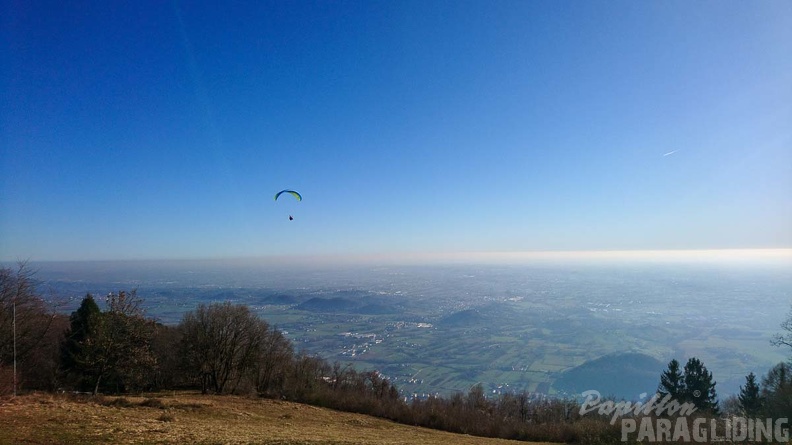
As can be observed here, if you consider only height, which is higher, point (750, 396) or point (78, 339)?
point (78, 339)

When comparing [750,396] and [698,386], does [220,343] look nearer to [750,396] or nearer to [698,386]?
[698,386]

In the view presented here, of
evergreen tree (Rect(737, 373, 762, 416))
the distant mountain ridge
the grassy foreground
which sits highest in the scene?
the grassy foreground

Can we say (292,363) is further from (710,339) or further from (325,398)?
(710,339)

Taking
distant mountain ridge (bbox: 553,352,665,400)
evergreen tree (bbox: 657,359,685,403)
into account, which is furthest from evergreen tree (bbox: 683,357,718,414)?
distant mountain ridge (bbox: 553,352,665,400)

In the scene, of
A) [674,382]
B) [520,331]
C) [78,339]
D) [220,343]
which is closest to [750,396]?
[674,382]

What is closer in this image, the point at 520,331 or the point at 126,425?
the point at 126,425

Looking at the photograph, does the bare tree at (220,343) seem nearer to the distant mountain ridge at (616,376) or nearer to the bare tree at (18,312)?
the bare tree at (18,312)

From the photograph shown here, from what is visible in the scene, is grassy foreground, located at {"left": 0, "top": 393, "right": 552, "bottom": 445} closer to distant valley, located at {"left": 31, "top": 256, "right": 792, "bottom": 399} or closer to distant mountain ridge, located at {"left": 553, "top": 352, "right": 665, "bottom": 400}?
distant valley, located at {"left": 31, "top": 256, "right": 792, "bottom": 399}

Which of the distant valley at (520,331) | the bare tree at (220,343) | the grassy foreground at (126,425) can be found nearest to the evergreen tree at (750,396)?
the grassy foreground at (126,425)
